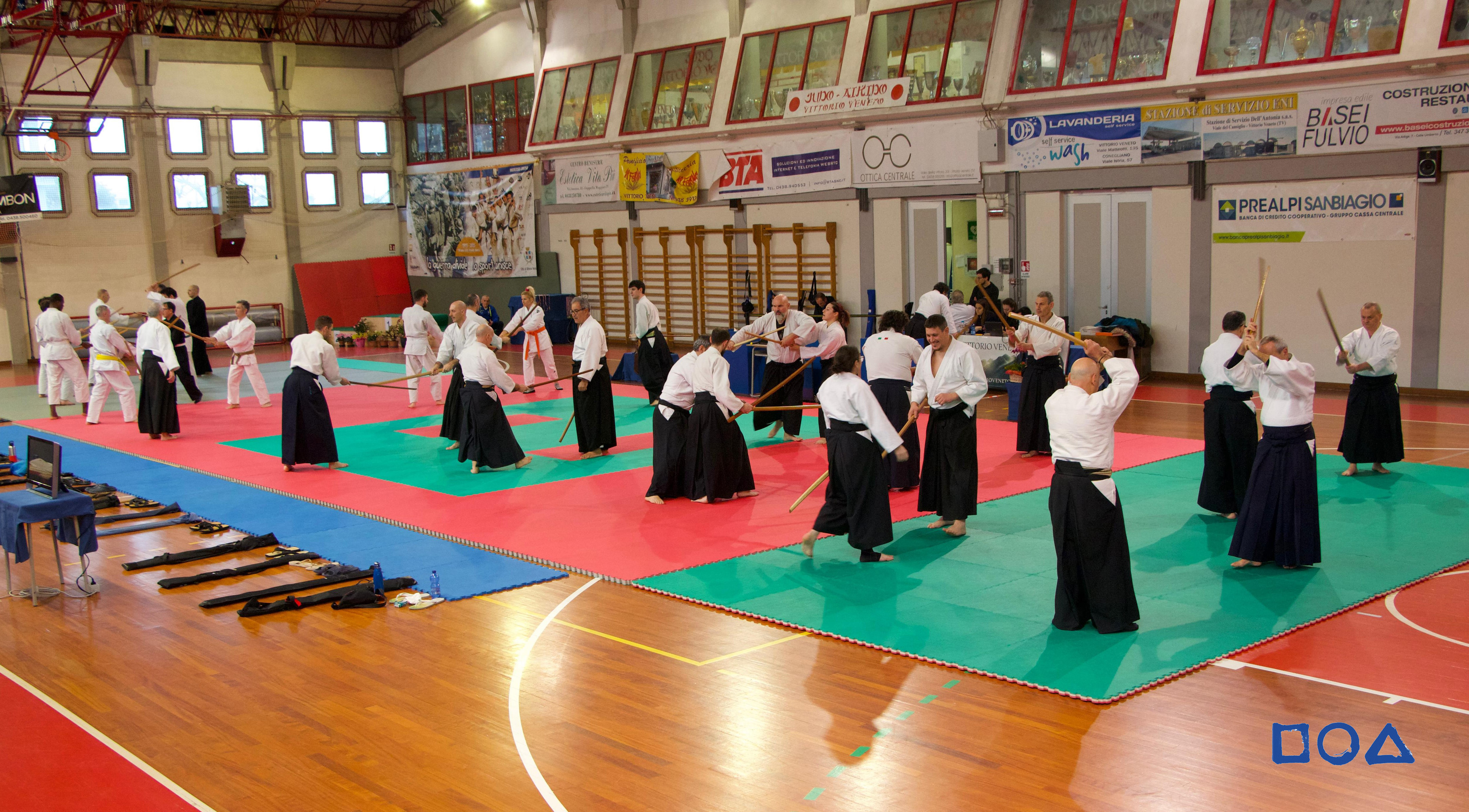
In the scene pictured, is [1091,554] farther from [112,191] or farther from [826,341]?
[112,191]

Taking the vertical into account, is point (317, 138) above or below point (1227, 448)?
above

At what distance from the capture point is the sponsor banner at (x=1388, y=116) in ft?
41.7

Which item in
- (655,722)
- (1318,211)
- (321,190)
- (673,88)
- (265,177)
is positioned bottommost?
(655,722)

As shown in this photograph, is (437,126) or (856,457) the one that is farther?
(437,126)

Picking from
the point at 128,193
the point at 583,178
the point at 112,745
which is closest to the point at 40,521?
the point at 112,745

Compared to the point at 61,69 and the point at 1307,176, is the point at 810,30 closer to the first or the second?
the point at 1307,176

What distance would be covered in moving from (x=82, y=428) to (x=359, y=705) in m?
11.5

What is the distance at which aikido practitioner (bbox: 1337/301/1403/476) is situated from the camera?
31.2 feet

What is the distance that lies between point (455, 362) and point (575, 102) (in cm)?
1187

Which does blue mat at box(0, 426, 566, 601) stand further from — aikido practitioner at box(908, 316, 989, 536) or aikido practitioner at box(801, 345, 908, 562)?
aikido practitioner at box(908, 316, 989, 536)

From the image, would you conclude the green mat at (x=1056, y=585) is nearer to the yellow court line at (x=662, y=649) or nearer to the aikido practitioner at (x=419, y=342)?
the yellow court line at (x=662, y=649)

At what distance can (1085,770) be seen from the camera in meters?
4.64

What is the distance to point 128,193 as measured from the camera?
2431 cm

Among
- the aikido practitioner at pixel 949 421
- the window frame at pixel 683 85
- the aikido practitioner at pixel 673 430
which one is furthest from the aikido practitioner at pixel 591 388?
the window frame at pixel 683 85
